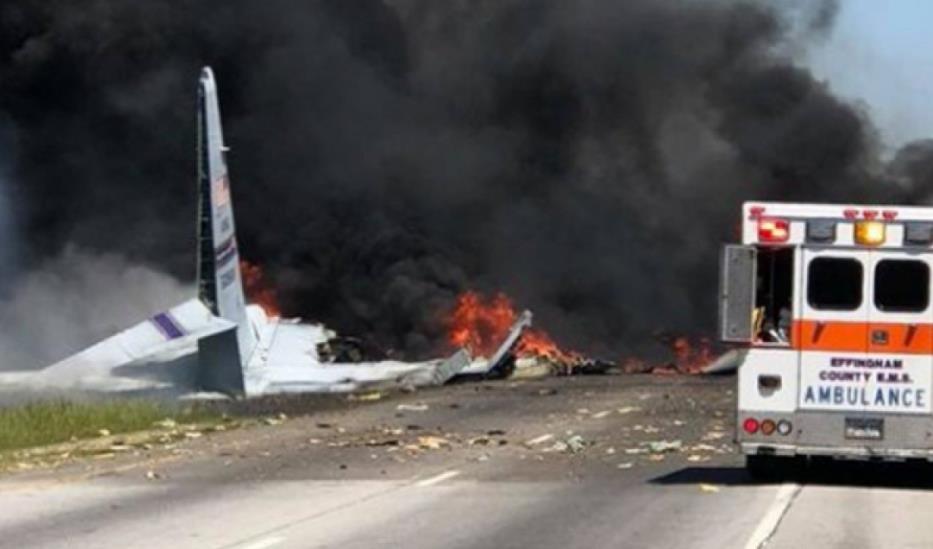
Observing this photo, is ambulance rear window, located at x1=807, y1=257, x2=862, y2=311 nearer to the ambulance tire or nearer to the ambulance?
the ambulance

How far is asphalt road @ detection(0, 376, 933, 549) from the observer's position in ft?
53.2

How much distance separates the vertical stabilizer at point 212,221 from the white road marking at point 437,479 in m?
21.6

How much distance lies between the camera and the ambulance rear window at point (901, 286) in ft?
67.3

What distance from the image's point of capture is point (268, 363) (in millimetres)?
42906

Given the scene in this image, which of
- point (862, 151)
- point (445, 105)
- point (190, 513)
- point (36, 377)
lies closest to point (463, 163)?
point (445, 105)

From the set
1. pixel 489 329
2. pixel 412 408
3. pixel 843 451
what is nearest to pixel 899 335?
pixel 843 451

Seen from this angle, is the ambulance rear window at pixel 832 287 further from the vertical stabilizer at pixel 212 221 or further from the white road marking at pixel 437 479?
the vertical stabilizer at pixel 212 221

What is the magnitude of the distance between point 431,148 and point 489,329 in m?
8.33

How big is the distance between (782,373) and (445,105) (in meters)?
45.6

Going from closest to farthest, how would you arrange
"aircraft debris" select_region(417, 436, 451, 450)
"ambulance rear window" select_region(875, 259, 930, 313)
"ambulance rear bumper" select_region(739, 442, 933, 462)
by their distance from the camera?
"ambulance rear bumper" select_region(739, 442, 933, 462), "ambulance rear window" select_region(875, 259, 930, 313), "aircraft debris" select_region(417, 436, 451, 450)

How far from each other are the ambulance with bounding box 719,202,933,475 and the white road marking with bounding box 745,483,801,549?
17.3 inches

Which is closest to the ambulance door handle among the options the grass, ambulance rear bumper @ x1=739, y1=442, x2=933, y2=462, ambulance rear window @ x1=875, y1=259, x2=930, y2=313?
ambulance rear window @ x1=875, y1=259, x2=930, y2=313

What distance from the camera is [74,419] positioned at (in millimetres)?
30109

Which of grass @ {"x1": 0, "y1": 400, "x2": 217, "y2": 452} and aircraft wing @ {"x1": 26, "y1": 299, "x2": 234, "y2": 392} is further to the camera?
aircraft wing @ {"x1": 26, "y1": 299, "x2": 234, "y2": 392}
